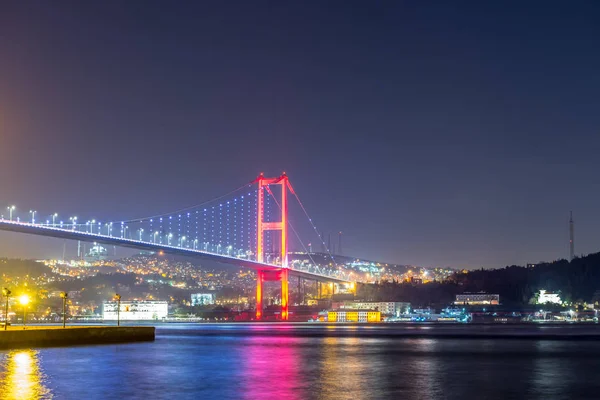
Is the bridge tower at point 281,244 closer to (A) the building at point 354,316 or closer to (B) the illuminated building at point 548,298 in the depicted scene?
(A) the building at point 354,316


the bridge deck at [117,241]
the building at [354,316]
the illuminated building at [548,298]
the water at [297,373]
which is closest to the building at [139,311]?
the building at [354,316]

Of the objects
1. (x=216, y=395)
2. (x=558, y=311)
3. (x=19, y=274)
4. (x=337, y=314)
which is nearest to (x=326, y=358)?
(x=216, y=395)

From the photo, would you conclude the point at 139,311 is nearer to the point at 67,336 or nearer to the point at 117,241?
the point at 117,241

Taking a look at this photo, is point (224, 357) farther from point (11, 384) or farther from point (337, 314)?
point (337, 314)

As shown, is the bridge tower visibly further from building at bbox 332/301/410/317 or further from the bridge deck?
building at bbox 332/301/410/317

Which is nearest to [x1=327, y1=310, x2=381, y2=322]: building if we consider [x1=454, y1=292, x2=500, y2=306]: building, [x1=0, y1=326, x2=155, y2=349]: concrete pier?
[x1=454, y1=292, x2=500, y2=306]: building

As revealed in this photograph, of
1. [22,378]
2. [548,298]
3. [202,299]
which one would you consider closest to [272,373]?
[22,378]
